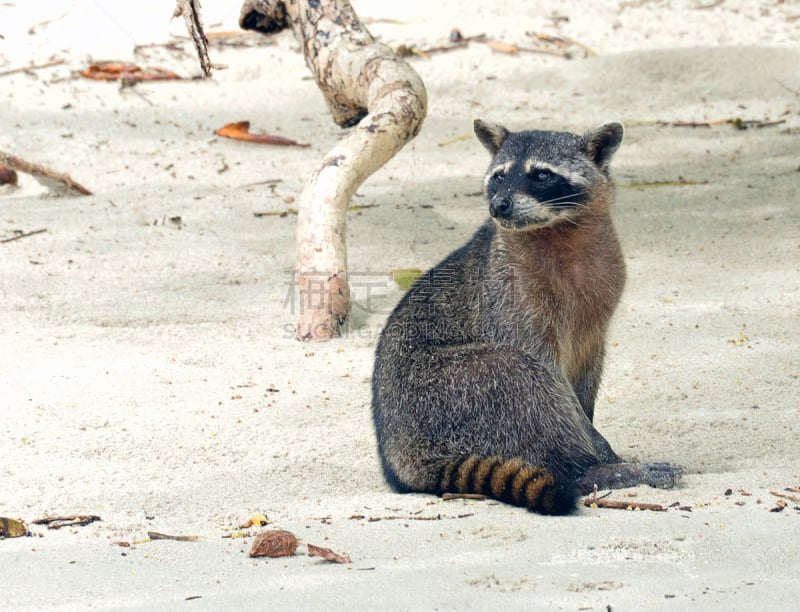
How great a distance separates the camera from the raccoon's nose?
4359mm

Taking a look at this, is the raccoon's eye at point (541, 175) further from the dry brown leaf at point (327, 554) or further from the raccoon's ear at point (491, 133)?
the dry brown leaf at point (327, 554)

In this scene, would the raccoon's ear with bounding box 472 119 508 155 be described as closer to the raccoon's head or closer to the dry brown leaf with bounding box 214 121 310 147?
the raccoon's head

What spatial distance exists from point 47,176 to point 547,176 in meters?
4.69

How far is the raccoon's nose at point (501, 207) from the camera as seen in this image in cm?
436

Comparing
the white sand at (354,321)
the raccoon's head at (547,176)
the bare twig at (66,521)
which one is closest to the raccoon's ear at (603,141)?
the raccoon's head at (547,176)

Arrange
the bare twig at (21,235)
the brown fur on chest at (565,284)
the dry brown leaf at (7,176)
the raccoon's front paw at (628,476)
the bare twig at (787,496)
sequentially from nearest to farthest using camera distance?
1. the bare twig at (787,496)
2. the raccoon's front paw at (628,476)
3. the brown fur on chest at (565,284)
4. the bare twig at (21,235)
5. the dry brown leaf at (7,176)

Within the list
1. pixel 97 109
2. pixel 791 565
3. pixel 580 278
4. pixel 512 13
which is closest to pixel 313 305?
pixel 580 278

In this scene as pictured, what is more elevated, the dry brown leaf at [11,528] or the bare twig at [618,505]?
the bare twig at [618,505]

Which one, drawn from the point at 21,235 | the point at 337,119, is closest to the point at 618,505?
the point at 337,119

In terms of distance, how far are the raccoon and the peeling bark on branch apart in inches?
50.0

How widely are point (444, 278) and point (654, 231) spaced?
320 cm

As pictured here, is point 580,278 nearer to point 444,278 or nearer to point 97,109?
point 444,278

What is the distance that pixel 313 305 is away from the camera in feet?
19.5

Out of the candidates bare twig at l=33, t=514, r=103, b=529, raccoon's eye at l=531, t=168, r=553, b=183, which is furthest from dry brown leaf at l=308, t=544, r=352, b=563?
raccoon's eye at l=531, t=168, r=553, b=183
